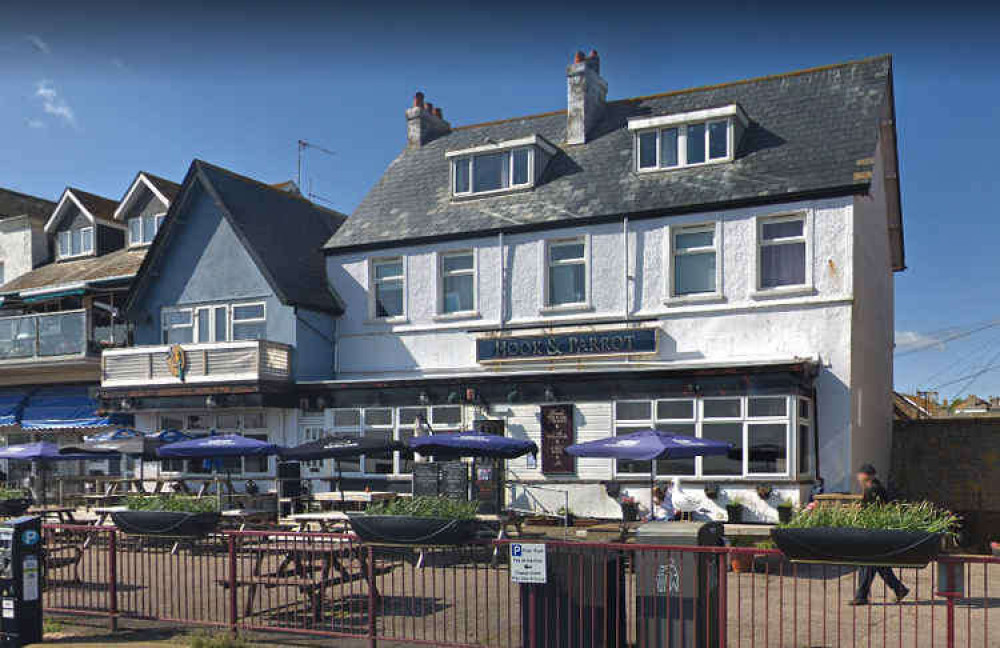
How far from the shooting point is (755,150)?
22031 mm

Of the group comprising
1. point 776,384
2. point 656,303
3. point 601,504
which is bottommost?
point 601,504

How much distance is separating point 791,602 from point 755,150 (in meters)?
12.2

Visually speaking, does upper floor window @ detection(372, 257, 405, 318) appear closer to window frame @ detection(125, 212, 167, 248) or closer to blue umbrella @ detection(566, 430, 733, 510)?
window frame @ detection(125, 212, 167, 248)

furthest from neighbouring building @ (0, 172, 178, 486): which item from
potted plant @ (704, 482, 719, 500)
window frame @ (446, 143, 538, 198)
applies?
potted plant @ (704, 482, 719, 500)

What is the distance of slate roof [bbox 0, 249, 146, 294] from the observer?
29.6m

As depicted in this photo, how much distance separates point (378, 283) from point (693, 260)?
8274 mm

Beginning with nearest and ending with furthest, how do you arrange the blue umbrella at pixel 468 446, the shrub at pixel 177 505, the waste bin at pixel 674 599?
the waste bin at pixel 674 599 → the shrub at pixel 177 505 → the blue umbrella at pixel 468 446

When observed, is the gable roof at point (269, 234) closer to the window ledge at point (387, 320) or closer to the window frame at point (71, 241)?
the window ledge at point (387, 320)

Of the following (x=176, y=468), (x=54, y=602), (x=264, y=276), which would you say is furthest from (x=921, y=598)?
(x=176, y=468)

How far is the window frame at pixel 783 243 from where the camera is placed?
66.7 feet

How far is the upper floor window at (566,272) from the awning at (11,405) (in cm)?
1788

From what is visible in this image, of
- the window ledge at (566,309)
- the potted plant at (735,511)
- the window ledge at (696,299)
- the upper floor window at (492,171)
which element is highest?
the upper floor window at (492,171)

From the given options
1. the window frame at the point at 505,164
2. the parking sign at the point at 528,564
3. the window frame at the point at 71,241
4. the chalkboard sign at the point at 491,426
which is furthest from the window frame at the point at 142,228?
the parking sign at the point at 528,564

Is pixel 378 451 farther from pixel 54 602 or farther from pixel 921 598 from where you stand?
pixel 921 598
